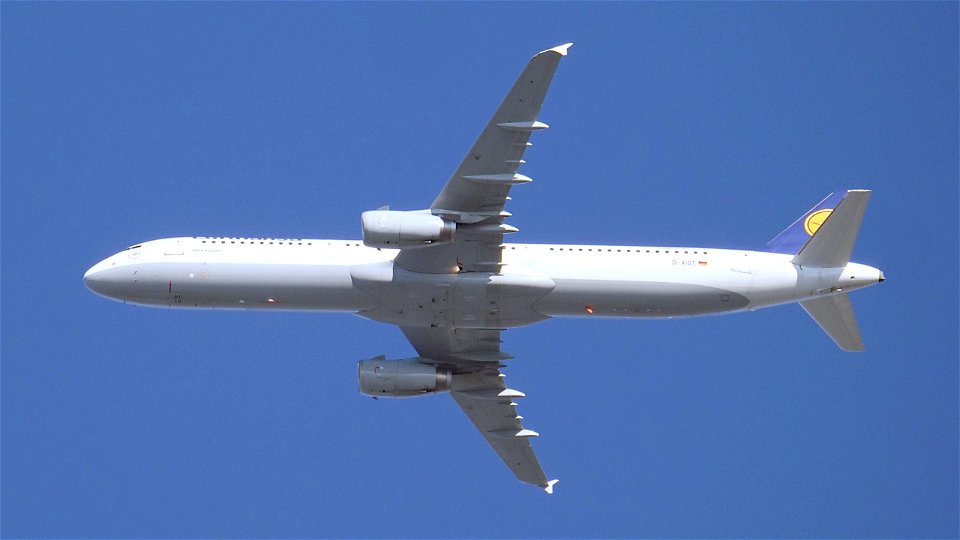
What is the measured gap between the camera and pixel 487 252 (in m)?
62.3

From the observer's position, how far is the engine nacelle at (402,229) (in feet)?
198

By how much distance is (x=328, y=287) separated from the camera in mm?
63219

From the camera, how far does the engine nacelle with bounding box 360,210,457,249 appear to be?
6031cm

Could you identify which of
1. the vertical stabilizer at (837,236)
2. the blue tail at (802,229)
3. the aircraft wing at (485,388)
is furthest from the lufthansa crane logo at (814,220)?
the aircraft wing at (485,388)

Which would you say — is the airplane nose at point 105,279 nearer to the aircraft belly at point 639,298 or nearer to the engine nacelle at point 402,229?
the engine nacelle at point 402,229

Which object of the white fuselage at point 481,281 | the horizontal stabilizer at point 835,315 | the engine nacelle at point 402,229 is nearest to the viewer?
the engine nacelle at point 402,229

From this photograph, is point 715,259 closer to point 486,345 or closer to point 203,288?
point 486,345

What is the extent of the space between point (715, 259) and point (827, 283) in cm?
463

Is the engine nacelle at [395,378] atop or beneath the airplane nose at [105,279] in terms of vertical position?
beneath

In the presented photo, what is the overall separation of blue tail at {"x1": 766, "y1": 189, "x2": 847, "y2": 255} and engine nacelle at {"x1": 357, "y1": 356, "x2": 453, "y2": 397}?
16.1m

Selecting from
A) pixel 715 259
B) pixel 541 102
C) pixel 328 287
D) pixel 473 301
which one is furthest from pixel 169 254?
pixel 715 259

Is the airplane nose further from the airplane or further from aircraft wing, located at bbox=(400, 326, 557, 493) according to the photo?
aircraft wing, located at bbox=(400, 326, 557, 493)

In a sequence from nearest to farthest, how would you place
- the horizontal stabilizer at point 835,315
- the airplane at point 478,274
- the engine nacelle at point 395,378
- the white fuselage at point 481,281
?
the airplane at point 478,274 → the white fuselage at point 481,281 → the horizontal stabilizer at point 835,315 → the engine nacelle at point 395,378

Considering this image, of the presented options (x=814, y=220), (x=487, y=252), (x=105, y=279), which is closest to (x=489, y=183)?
(x=487, y=252)
